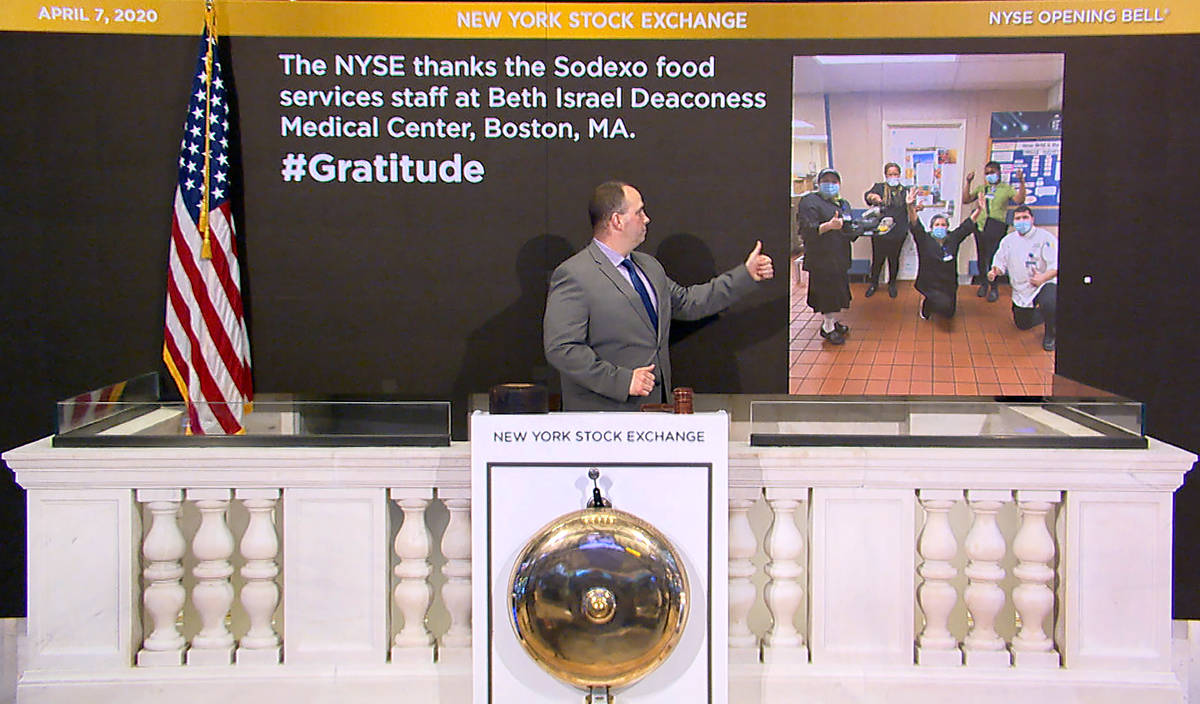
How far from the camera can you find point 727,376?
483cm

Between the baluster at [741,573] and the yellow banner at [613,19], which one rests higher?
the yellow banner at [613,19]

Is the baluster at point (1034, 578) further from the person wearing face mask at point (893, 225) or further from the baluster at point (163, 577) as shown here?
the baluster at point (163, 577)

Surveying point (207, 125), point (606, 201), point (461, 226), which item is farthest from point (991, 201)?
point (207, 125)

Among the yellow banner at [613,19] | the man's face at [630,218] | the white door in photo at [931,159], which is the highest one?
the yellow banner at [613,19]

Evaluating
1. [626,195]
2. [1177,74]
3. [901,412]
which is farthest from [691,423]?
[1177,74]

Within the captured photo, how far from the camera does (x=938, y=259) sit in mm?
4777

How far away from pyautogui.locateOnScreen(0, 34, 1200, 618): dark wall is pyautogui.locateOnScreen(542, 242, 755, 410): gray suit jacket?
0.49m

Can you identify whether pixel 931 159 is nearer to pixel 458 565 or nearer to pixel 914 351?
pixel 914 351

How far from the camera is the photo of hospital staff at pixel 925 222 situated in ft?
15.3

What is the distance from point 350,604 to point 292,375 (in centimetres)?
217

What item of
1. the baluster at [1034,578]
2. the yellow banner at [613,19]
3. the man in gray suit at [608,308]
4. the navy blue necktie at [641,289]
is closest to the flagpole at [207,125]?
the yellow banner at [613,19]

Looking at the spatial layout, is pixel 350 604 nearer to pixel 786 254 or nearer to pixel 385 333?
pixel 385 333

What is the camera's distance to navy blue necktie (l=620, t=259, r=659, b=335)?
429 cm

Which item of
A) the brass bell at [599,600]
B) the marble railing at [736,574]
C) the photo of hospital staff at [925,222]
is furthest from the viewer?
the photo of hospital staff at [925,222]
